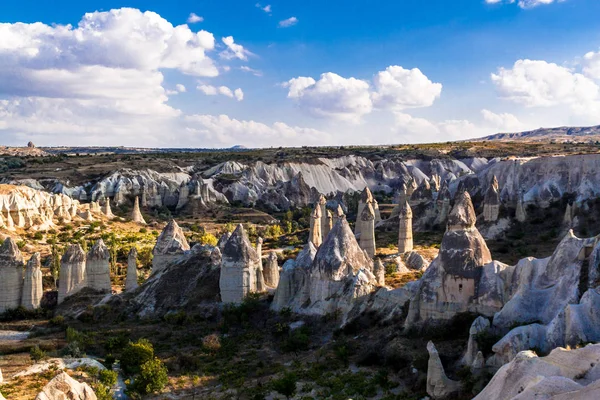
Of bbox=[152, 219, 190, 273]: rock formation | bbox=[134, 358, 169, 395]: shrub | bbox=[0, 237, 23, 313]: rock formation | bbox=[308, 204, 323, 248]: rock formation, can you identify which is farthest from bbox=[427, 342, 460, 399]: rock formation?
bbox=[308, 204, 323, 248]: rock formation

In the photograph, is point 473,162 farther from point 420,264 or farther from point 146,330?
point 146,330

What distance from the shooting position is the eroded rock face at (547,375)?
417 inches

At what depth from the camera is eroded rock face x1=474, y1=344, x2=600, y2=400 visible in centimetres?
1059

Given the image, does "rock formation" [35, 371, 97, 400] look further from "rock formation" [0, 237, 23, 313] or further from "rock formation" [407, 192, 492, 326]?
"rock formation" [0, 237, 23, 313]

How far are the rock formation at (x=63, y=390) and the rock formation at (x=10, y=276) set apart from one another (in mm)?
16669

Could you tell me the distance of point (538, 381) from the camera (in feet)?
35.4

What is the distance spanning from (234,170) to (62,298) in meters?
69.4

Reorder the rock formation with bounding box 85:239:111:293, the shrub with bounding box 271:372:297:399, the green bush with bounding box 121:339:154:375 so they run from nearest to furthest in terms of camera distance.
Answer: the shrub with bounding box 271:372:297:399 < the green bush with bounding box 121:339:154:375 < the rock formation with bounding box 85:239:111:293

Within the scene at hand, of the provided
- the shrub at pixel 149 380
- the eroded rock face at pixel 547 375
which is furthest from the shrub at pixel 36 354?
the eroded rock face at pixel 547 375

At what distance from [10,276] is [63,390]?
17420 mm

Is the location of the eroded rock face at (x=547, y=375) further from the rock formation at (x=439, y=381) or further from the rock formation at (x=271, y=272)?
the rock formation at (x=271, y=272)

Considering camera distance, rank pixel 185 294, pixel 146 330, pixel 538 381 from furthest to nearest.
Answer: pixel 185 294 < pixel 146 330 < pixel 538 381

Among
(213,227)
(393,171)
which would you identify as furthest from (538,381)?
(393,171)

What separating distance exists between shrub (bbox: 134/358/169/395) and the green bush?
122 centimetres
